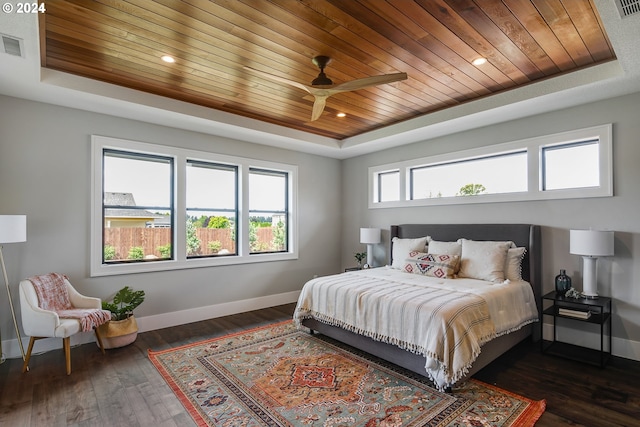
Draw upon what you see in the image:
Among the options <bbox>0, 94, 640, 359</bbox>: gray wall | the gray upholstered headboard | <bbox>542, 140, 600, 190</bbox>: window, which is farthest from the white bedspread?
<bbox>542, 140, 600, 190</bbox>: window

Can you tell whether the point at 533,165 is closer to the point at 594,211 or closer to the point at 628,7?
the point at 594,211

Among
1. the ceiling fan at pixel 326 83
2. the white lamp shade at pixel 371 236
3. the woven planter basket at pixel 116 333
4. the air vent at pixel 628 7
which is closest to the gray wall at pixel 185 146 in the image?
the woven planter basket at pixel 116 333

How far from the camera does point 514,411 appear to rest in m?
2.44

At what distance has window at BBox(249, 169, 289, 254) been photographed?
5.50m

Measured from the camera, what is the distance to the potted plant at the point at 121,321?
3.63 meters

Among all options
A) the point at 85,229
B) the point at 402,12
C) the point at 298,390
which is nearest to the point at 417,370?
the point at 298,390

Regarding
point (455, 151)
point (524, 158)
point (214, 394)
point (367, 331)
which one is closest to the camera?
point (214, 394)

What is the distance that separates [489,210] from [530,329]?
151 centimetres

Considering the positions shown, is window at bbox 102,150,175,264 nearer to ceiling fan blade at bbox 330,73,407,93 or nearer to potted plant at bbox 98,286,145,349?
potted plant at bbox 98,286,145,349

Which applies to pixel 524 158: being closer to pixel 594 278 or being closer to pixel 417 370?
pixel 594 278

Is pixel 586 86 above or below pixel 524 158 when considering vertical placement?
above

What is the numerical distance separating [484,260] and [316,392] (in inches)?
96.3

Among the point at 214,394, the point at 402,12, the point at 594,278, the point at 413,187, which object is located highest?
the point at 402,12

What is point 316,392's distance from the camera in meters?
2.72
